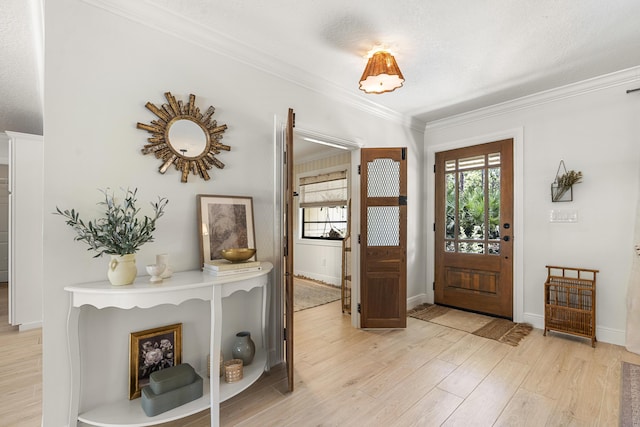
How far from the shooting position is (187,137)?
2.18 m

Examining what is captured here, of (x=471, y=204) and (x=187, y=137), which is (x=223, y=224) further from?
(x=471, y=204)

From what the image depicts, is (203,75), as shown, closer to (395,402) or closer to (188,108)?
(188,108)

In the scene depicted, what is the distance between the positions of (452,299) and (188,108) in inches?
153

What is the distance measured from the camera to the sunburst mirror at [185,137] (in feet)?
6.73

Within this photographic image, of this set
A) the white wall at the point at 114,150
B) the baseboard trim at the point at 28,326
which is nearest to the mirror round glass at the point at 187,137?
the white wall at the point at 114,150

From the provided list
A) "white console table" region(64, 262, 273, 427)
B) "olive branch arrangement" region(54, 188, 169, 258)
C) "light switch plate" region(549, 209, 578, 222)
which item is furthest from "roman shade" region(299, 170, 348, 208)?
"olive branch arrangement" region(54, 188, 169, 258)

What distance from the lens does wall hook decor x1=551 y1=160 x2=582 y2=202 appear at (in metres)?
3.19

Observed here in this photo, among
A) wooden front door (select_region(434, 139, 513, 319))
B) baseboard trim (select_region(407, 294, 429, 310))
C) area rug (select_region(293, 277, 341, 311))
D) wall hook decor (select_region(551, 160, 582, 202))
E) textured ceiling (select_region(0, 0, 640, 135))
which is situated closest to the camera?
textured ceiling (select_region(0, 0, 640, 135))

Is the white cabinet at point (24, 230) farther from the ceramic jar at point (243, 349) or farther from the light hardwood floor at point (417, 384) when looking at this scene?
the ceramic jar at point (243, 349)

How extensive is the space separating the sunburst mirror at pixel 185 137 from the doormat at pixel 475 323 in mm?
3078

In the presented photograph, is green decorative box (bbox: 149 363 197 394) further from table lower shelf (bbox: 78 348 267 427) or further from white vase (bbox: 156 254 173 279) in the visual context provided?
white vase (bbox: 156 254 173 279)

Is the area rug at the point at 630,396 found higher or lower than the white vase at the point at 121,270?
lower

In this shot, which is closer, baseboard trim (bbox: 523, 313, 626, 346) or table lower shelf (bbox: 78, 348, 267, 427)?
table lower shelf (bbox: 78, 348, 267, 427)

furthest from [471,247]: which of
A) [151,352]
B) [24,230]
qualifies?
[24,230]
